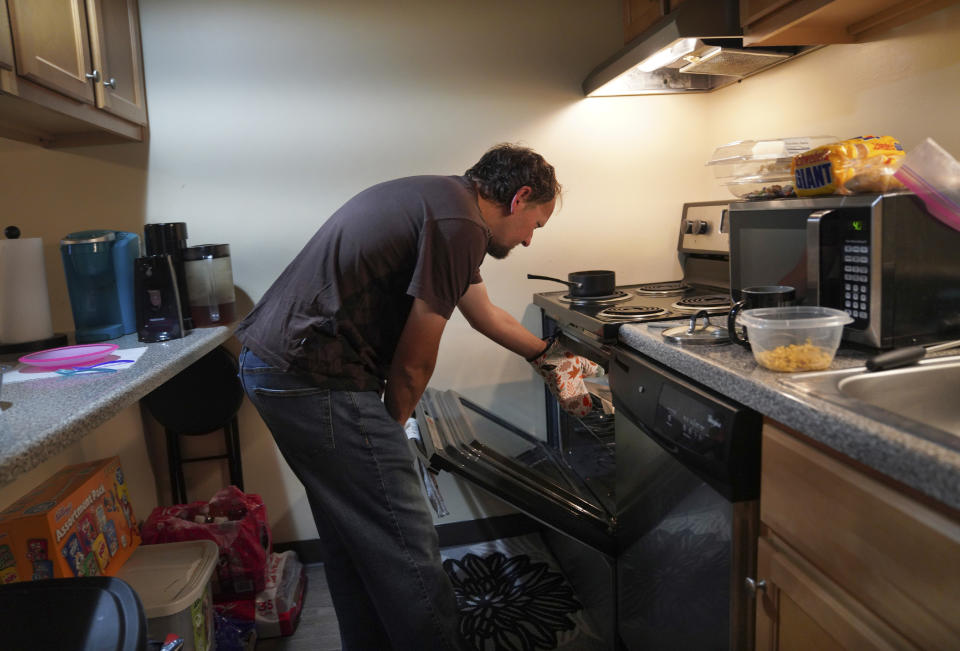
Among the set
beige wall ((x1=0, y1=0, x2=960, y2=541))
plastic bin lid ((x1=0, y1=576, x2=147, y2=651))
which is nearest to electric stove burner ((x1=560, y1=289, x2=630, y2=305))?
beige wall ((x1=0, y1=0, x2=960, y2=541))

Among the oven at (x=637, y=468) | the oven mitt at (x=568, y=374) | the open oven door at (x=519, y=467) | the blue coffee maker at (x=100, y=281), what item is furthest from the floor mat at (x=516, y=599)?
the blue coffee maker at (x=100, y=281)

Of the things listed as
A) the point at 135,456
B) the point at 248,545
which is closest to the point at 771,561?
the point at 248,545

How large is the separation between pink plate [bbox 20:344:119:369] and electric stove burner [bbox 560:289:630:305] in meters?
1.32

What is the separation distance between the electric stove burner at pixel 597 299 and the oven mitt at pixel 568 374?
0.16m

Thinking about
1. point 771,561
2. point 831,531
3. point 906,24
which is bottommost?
point 771,561

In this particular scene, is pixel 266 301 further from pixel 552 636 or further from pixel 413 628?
pixel 552 636

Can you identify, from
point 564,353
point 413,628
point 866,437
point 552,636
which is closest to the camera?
point 866,437

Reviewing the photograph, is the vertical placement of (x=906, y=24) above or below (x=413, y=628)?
above

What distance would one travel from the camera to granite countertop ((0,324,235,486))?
0.86 metres

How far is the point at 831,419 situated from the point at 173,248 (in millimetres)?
1848

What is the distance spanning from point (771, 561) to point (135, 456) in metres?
1.99

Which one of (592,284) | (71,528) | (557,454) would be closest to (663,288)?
(592,284)

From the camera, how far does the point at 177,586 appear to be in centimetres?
146

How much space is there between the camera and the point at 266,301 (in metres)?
1.45
